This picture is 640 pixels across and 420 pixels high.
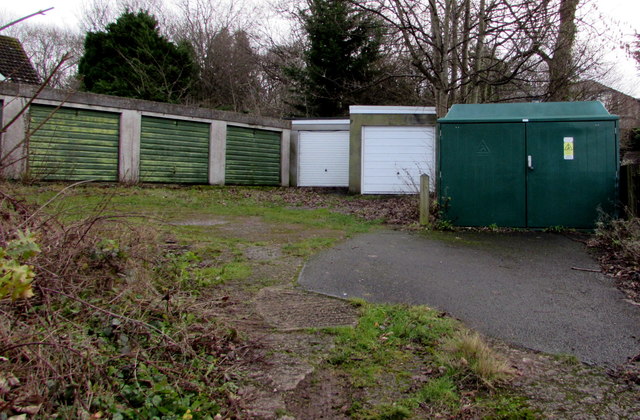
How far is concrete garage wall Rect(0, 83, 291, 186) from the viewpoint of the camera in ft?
40.1

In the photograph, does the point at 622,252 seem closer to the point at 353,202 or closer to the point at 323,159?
the point at 353,202

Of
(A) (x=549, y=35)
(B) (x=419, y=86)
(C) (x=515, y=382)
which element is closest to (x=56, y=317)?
(C) (x=515, y=382)

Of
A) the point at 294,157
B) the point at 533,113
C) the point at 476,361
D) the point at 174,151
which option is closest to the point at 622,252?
the point at 533,113

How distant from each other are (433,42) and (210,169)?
8.22 metres

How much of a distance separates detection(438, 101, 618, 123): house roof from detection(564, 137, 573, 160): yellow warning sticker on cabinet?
356 mm

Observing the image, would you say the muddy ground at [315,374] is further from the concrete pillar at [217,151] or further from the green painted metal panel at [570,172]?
the concrete pillar at [217,151]

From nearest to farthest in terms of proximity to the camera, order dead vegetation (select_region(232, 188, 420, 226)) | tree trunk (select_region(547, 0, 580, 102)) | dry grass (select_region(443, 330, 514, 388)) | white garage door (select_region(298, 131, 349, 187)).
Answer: dry grass (select_region(443, 330, 514, 388)), dead vegetation (select_region(232, 188, 420, 226)), tree trunk (select_region(547, 0, 580, 102)), white garage door (select_region(298, 131, 349, 187))

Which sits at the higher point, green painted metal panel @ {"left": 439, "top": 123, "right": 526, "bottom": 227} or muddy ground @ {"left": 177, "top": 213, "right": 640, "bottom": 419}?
green painted metal panel @ {"left": 439, "top": 123, "right": 526, "bottom": 227}

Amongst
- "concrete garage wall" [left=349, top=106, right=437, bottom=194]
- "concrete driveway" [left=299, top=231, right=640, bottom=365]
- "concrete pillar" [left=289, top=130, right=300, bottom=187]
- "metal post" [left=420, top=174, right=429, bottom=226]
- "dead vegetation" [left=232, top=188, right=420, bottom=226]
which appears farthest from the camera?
"concrete pillar" [left=289, top=130, right=300, bottom=187]

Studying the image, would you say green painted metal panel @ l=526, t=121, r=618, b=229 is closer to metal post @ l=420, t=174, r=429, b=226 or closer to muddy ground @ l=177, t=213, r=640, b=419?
metal post @ l=420, t=174, r=429, b=226

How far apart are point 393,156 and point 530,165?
7726 mm

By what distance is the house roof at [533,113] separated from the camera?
8.33 meters

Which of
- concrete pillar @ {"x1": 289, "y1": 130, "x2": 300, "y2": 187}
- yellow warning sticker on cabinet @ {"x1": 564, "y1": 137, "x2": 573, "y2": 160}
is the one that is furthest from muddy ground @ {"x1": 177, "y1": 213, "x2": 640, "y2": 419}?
concrete pillar @ {"x1": 289, "y1": 130, "x2": 300, "y2": 187}

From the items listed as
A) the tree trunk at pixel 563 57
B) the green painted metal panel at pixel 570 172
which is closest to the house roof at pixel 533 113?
the green painted metal panel at pixel 570 172
